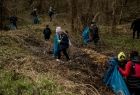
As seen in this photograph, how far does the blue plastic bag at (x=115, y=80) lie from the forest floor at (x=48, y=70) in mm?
237

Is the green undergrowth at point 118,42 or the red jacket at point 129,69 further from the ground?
the red jacket at point 129,69

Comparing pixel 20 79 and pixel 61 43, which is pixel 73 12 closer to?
pixel 61 43

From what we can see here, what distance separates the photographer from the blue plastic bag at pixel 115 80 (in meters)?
15.2

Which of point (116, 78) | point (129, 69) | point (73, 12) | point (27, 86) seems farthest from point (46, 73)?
point (73, 12)

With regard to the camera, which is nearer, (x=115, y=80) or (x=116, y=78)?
(x=116, y=78)

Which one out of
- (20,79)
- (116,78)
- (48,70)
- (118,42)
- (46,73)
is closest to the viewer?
(20,79)

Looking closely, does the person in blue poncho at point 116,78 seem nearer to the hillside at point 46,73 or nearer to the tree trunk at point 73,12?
the hillside at point 46,73

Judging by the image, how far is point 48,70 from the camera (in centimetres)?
1639

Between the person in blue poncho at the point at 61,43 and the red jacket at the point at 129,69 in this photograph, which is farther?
the person in blue poncho at the point at 61,43

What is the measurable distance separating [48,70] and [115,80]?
2.33m

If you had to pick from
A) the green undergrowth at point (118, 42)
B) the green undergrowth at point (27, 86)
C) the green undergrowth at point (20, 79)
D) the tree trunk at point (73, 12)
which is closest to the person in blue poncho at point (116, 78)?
the green undergrowth at point (20, 79)

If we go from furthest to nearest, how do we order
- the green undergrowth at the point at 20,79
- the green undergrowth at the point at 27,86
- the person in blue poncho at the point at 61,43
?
the person in blue poncho at the point at 61,43, the green undergrowth at the point at 20,79, the green undergrowth at the point at 27,86

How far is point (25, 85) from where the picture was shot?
44.7 ft

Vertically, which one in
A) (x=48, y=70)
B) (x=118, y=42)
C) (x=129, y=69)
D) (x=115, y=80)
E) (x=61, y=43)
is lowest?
(x=118, y=42)
